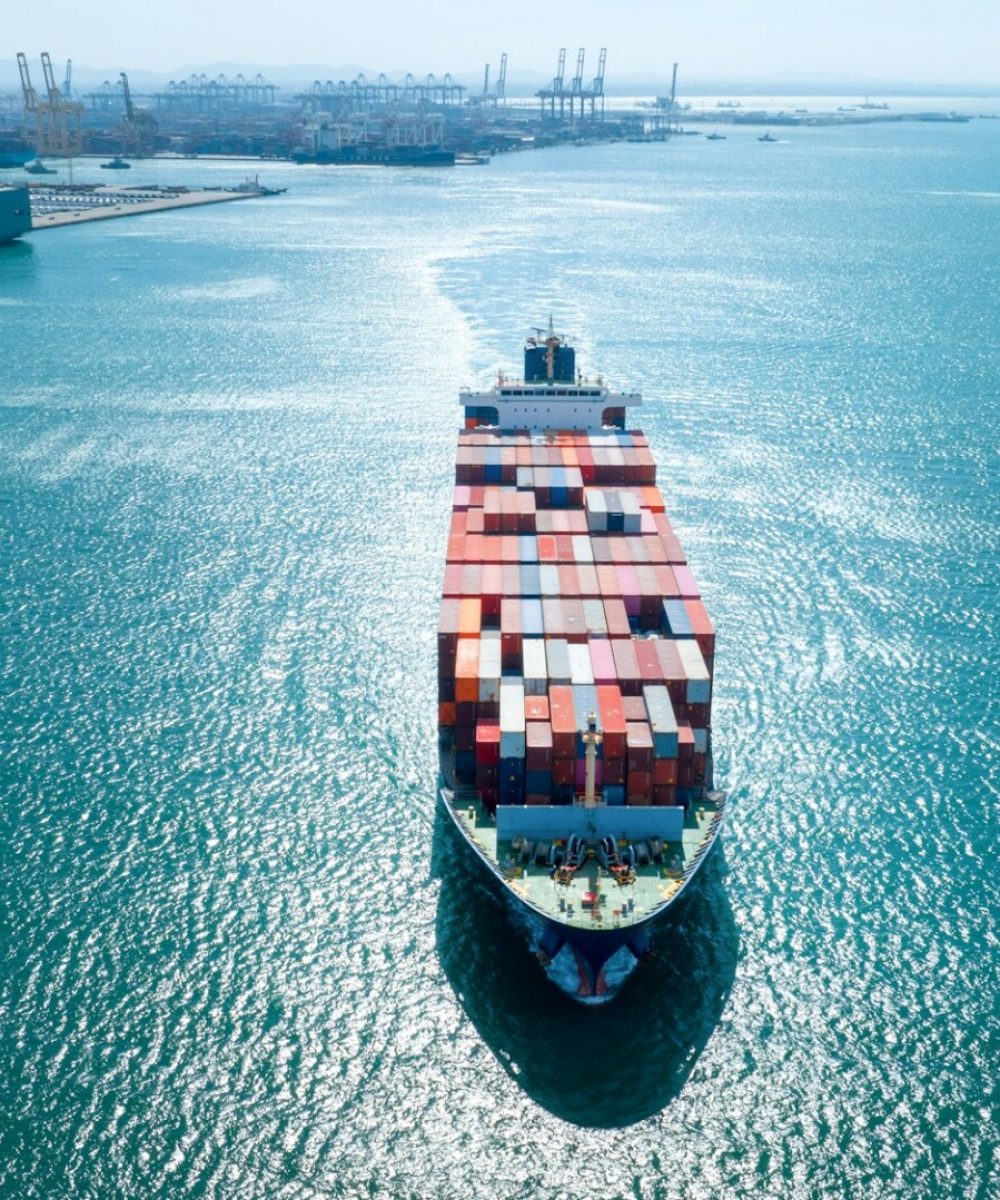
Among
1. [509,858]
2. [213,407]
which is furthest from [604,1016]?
[213,407]

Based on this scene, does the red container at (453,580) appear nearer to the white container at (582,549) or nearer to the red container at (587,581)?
the red container at (587,581)

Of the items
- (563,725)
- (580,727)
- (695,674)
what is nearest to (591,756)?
(580,727)

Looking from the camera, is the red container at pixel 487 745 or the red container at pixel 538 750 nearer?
the red container at pixel 538 750

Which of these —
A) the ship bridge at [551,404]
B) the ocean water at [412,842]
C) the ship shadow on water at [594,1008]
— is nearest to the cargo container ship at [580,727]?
the ship shadow on water at [594,1008]

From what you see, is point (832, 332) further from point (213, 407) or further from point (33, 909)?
point (33, 909)

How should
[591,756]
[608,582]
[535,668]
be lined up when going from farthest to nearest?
[608,582] < [535,668] < [591,756]

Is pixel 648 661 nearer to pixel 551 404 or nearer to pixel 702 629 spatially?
pixel 702 629

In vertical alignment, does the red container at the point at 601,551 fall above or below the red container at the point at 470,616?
below
